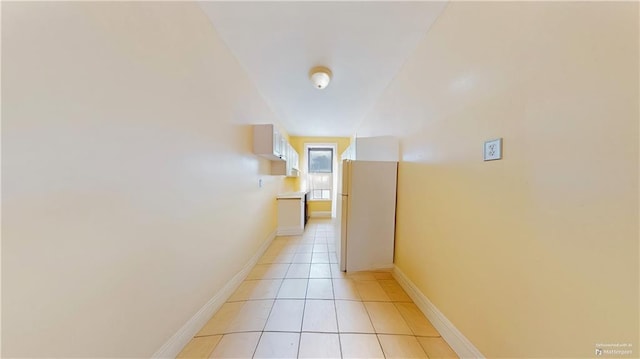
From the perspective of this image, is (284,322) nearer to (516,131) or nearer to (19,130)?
(19,130)

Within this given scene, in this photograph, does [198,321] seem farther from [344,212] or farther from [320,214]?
[320,214]

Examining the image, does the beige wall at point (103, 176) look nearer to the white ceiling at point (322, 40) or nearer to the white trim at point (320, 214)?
the white ceiling at point (322, 40)

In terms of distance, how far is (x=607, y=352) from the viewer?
0.74 metres

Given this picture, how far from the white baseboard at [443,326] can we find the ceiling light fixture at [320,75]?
2.47m

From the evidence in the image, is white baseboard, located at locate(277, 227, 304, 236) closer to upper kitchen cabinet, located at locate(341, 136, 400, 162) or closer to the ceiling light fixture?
upper kitchen cabinet, located at locate(341, 136, 400, 162)

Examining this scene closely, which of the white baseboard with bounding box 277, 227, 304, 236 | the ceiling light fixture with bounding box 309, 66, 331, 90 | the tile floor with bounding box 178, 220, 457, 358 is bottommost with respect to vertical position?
the tile floor with bounding box 178, 220, 457, 358

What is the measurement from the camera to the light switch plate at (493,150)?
3.74ft

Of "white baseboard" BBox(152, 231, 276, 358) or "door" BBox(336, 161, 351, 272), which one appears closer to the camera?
"white baseboard" BBox(152, 231, 276, 358)

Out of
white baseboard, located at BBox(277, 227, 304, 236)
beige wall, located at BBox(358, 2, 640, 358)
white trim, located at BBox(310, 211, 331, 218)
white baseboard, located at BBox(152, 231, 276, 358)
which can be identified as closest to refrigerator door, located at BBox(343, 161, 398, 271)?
beige wall, located at BBox(358, 2, 640, 358)

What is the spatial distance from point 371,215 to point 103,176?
2371 millimetres

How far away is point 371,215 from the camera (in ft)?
8.66

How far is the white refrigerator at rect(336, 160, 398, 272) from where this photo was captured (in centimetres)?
262

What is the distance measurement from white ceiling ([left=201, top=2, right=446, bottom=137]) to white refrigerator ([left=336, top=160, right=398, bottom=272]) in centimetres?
116

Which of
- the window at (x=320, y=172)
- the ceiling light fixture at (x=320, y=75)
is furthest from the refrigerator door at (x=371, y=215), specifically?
the window at (x=320, y=172)
